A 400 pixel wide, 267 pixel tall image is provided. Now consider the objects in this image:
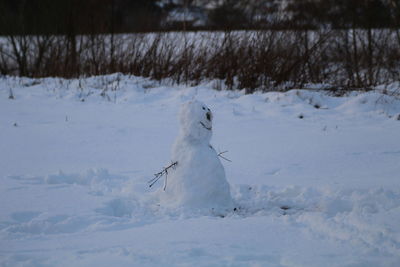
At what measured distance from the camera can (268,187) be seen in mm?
2967

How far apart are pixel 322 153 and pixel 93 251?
2510 mm

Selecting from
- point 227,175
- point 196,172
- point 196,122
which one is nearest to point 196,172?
point 196,172

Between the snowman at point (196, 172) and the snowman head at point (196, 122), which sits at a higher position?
the snowman head at point (196, 122)

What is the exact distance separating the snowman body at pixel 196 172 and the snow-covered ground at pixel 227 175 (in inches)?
4.6

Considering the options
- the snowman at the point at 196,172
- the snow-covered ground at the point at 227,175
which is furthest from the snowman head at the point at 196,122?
the snow-covered ground at the point at 227,175

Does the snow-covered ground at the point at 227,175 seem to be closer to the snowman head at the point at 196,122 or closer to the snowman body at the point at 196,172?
the snowman body at the point at 196,172

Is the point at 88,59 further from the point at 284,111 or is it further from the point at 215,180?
the point at 215,180

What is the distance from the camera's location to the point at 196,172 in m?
2.49

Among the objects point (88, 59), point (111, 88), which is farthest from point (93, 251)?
point (88, 59)

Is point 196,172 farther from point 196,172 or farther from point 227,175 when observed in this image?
point 227,175

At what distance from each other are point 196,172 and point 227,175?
0.88 metres

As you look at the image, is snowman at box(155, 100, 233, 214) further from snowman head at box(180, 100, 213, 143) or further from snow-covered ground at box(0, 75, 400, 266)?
snow-covered ground at box(0, 75, 400, 266)

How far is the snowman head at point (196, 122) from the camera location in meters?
2.52

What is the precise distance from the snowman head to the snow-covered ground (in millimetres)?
474
